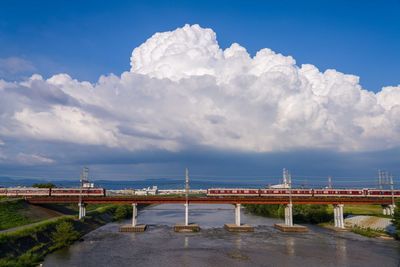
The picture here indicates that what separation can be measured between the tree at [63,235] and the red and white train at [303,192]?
45.4m

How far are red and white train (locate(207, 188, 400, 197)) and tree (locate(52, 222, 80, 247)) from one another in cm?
4541

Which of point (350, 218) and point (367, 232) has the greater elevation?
point (350, 218)

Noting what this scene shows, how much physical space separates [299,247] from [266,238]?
452 inches

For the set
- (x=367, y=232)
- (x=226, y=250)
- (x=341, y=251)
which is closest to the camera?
(x=226, y=250)

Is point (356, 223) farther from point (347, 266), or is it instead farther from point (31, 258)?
point (31, 258)

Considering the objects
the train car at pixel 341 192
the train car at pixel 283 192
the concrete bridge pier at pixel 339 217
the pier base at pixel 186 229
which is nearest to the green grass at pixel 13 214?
the pier base at pixel 186 229

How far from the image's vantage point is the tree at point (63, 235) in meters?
67.2

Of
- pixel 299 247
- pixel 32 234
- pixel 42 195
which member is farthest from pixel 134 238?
pixel 42 195

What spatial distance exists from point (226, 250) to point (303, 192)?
168 ft

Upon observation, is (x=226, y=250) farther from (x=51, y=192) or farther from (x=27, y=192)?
(x=27, y=192)

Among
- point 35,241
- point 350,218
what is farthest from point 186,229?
point 350,218

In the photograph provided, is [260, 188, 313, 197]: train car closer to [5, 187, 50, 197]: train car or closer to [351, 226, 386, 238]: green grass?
[351, 226, 386, 238]: green grass

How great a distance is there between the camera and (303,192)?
109m

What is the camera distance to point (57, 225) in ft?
242
